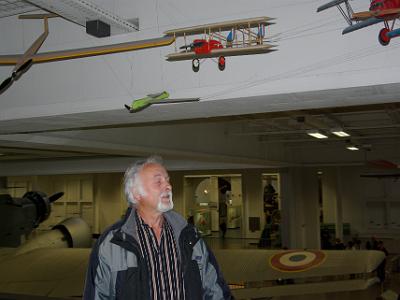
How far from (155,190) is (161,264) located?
0.28 metres

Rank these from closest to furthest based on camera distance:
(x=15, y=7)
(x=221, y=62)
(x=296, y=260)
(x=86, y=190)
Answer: (x=221, y=62)
(x=15, y=7)
(x=296, y=260)
(x=86, y=190)

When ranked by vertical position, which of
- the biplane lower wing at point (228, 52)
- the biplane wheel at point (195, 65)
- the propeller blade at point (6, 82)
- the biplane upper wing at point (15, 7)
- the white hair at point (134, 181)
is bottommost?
the white hair at point (134, 181)

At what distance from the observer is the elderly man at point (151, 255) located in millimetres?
1510

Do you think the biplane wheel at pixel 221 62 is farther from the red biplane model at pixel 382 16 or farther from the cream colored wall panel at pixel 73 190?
the cream colored wall panel at pixel 73 190

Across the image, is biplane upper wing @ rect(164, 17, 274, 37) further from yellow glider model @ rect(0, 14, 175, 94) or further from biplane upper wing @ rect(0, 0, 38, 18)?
biplane upper wing @ rect(0, 0, 38, 18)

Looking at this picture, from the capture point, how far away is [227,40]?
1.82 m

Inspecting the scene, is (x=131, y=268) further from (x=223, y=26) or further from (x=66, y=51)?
(x=66, y=51)

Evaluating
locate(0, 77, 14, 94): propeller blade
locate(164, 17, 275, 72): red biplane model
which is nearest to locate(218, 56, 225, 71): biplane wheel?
locate(164, 17, 275, 72): red biplane model

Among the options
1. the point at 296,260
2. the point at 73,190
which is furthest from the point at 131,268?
the point at 73,190

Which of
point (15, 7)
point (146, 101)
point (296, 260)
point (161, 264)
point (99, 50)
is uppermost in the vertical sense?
point (15, 7)

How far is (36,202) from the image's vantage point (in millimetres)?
6578

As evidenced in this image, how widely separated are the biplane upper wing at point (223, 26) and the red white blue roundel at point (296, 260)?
4.90m

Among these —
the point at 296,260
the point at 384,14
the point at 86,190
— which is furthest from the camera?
the point at 86,190

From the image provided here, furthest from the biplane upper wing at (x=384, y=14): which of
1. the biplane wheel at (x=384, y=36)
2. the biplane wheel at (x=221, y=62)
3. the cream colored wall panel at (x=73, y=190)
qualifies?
the cream colored wall panel at (x=73, y=190)
